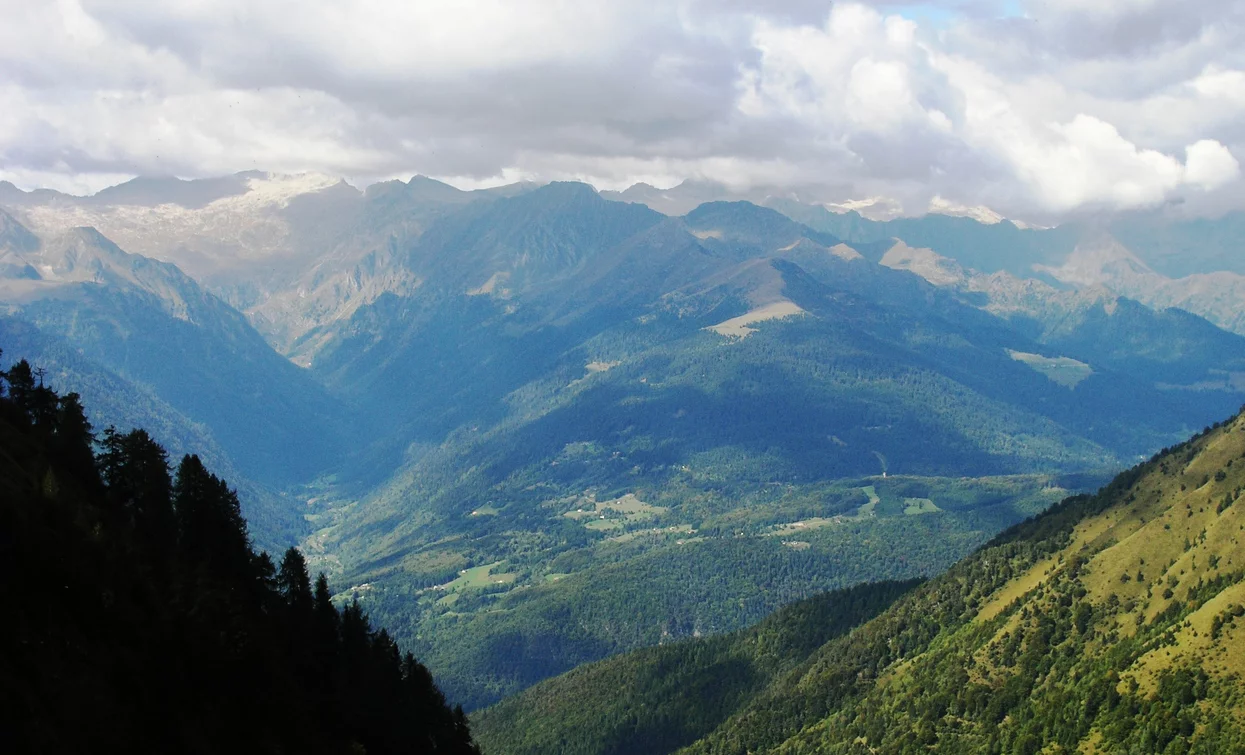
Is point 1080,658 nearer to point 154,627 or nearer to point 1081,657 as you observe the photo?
point 1081,657

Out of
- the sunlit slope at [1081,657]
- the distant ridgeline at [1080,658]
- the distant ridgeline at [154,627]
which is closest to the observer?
the distant ridgeline at [154,627]

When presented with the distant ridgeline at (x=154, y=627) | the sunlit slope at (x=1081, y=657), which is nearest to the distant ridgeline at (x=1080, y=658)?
the sunlit slope at (x=1081, y=657)

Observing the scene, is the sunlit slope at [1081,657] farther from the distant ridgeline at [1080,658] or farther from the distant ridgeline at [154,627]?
the distant ridgeline at [154,627]

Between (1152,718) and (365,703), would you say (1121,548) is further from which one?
(365,703)

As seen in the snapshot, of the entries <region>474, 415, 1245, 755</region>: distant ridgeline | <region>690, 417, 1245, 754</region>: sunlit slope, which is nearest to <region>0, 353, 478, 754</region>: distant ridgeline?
<region>474, 415, 1245, 755</region>: distant ridgeline

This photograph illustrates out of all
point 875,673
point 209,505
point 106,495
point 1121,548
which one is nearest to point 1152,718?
point 1121,548

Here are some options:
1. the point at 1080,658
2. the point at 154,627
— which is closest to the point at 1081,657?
the point at 1080,658
